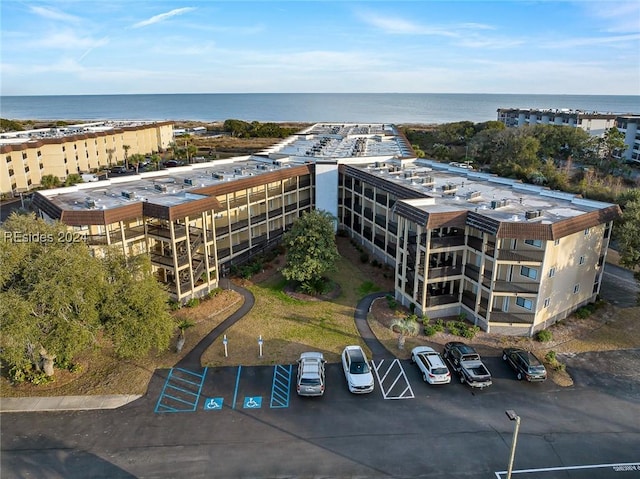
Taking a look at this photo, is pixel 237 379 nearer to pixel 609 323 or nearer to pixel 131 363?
pixel 131 363

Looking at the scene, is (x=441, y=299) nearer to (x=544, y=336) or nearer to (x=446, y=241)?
(x=446, y=241)

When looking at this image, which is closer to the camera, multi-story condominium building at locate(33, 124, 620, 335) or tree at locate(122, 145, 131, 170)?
multi-story condominium building at locate(33, 124, 620, 335)

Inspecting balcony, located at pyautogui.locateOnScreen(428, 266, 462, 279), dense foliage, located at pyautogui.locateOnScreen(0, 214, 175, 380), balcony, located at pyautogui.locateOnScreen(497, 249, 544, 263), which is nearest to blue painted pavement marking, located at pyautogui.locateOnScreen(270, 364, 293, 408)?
dense foliage, located at pyautogui.locateOnScreen(0, 214, 175, 380)

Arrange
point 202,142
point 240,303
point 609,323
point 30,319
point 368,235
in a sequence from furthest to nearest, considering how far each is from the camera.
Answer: point 202,142 → point 368,235 → point 240,303 → point 609,323 → point 30,319

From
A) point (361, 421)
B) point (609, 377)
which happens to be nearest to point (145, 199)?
point (361, 421)

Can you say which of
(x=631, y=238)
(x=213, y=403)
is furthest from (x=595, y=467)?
(x=213, y=403)

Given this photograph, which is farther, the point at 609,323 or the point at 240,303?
the point at 240,303

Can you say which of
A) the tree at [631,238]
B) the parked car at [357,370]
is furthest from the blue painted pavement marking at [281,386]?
the tree at [631,238]

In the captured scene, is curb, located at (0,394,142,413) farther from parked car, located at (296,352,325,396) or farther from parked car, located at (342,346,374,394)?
parked car, located at (342,346,374,394)
